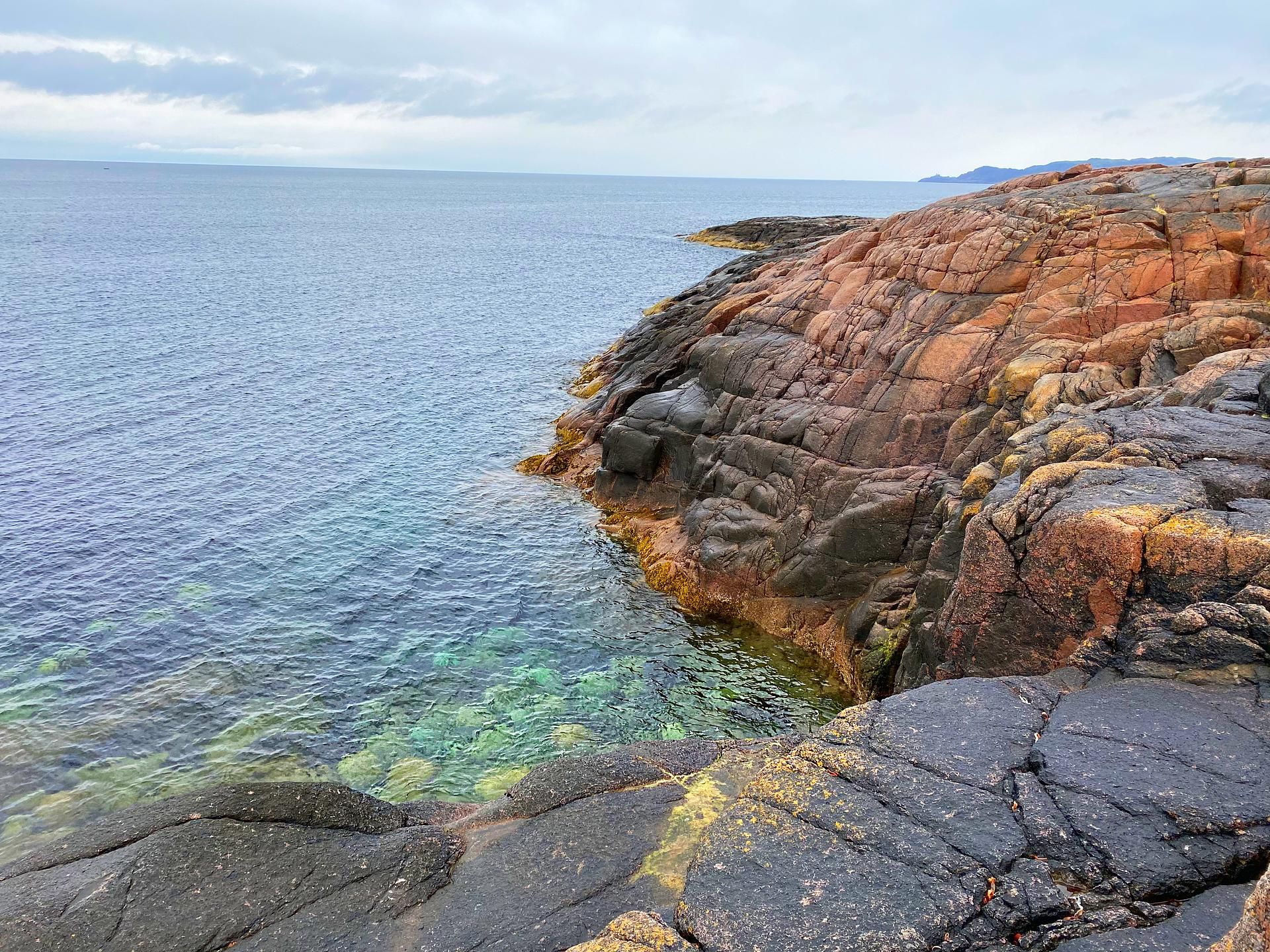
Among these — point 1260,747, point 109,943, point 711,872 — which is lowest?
point 109,943

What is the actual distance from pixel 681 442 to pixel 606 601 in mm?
10330

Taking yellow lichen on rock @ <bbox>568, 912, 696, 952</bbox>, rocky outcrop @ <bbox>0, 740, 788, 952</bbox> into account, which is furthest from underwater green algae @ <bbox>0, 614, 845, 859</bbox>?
yellow lichen on rock @ <bbox>568, 912, 696, 952</bbox>

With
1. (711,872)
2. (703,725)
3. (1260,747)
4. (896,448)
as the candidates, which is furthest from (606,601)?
(1260,747)

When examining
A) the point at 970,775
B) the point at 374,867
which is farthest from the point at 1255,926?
the point at 374,867

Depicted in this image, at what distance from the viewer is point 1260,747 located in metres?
12.3

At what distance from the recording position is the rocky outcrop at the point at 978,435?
17.2 meters

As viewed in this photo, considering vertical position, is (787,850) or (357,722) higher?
(787,850)

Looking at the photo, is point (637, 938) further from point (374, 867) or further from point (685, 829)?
point (374, 867)

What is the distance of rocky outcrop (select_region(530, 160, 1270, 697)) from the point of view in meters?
17.2

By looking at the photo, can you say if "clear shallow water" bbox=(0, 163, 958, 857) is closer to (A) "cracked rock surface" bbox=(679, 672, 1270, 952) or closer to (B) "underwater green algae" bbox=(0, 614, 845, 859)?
(B) "underwater green algae" bbox=(0, 614, 845, 859)

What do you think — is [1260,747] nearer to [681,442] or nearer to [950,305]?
[950,305]

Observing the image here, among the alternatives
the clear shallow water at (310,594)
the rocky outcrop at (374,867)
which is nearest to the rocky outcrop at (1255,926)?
the rocky outcrop at (374,867)

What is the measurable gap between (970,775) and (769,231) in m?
149

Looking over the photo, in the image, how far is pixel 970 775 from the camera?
13.3 metres
